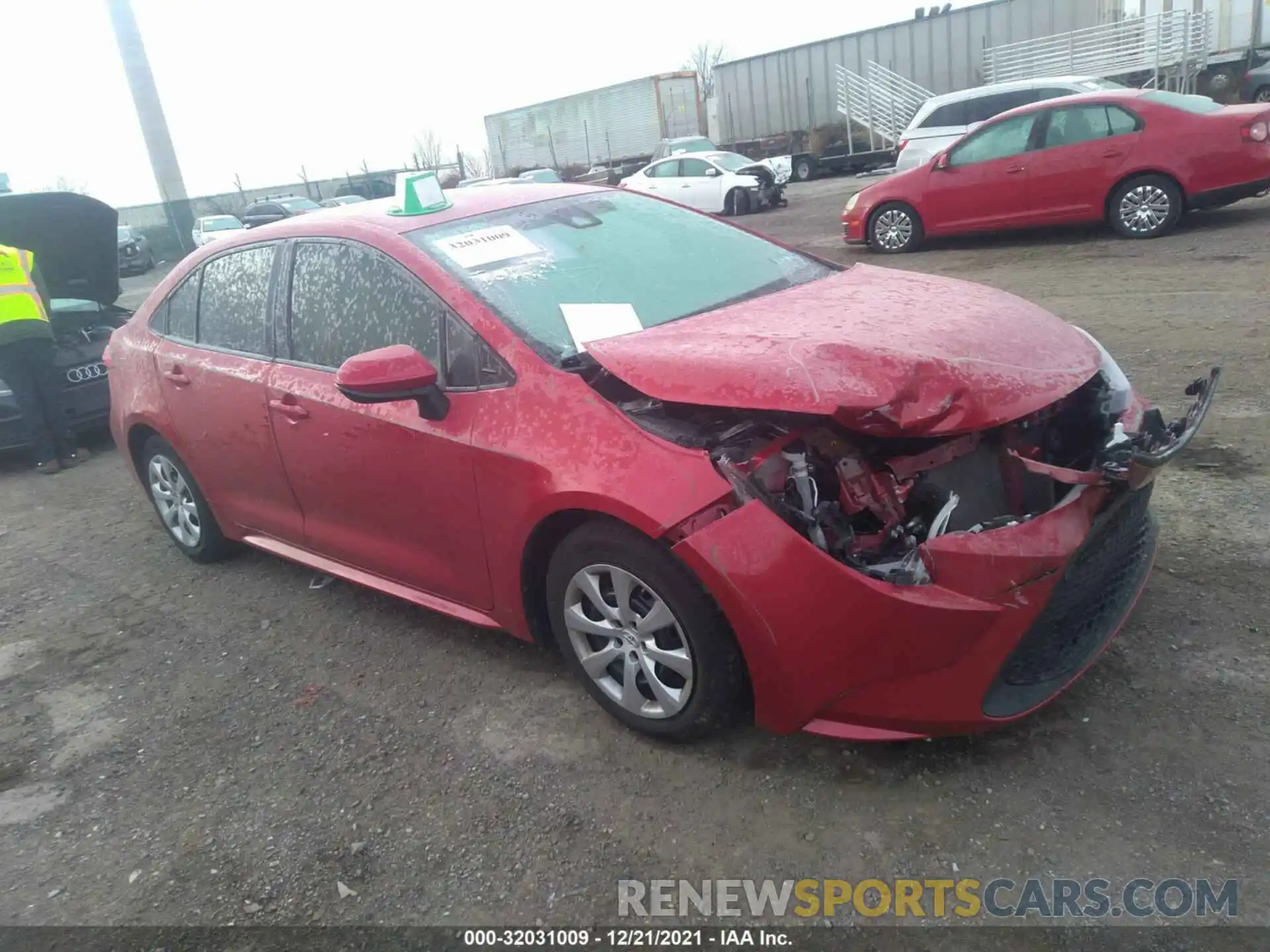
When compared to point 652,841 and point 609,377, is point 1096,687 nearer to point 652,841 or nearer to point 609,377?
point 652,841

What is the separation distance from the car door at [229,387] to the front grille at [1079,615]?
9.05ft

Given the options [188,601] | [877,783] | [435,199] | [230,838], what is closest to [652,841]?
[877,783]

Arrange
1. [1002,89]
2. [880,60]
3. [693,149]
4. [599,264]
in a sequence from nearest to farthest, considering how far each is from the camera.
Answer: [599,264]
[1002,89]
[693,149]
[880,60]

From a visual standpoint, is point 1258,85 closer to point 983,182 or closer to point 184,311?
point 983,182

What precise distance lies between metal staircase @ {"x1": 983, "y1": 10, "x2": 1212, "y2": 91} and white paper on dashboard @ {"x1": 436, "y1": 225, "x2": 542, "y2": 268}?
22.6 meters

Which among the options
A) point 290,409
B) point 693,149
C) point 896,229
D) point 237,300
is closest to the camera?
point 290,409

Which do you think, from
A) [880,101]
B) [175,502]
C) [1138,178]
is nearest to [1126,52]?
[880,101]

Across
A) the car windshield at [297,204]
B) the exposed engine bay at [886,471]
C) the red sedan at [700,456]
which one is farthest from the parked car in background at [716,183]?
the exposed engine bay at [886,471]

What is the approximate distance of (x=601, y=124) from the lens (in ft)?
108

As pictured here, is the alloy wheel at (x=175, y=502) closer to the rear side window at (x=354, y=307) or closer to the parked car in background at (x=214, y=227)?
the rear side window at (x=354, y=307)

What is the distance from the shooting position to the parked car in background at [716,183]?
18.0 metres

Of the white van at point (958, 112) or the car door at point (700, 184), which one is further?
the car door at point (700, 184)

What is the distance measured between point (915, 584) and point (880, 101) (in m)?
25.4

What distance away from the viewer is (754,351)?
2598 millimetres
